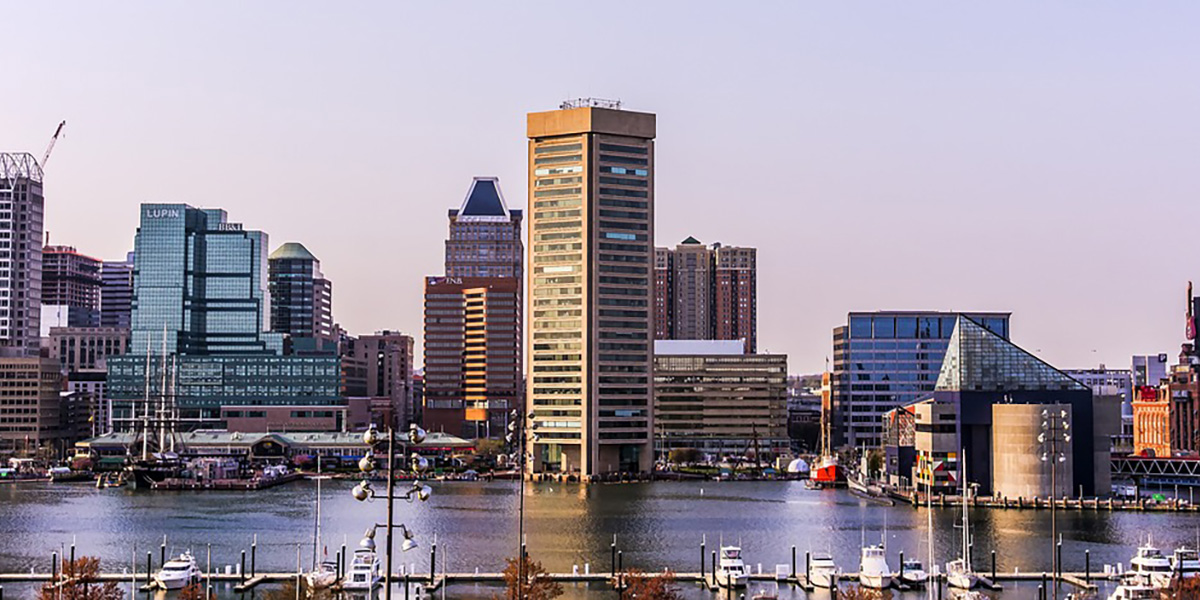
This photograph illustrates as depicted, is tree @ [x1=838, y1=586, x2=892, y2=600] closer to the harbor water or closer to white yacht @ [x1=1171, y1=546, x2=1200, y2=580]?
the harbor water

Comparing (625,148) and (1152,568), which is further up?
(625,148)

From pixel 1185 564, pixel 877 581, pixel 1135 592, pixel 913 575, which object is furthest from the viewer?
pixel 1185 564

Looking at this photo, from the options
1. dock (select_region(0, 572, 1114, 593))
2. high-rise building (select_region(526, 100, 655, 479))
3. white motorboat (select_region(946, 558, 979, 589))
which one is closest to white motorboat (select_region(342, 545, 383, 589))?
dock (select_region(0, 572, 1114, 593))

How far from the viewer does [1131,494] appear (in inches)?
6024

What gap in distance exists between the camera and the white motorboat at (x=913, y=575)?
82250 millimetres

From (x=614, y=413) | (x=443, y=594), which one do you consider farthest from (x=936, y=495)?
(x=443, y=594)

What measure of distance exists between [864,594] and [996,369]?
85308mm

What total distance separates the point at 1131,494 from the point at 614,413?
215 ft

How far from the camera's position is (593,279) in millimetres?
196375

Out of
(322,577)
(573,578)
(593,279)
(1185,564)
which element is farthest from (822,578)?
(593,279)

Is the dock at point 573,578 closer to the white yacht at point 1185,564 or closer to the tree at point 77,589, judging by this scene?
the white yacht at point 1185,564

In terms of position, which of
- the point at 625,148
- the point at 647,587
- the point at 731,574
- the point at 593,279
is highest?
the point at 625,148

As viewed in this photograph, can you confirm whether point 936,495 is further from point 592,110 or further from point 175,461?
point 175,461

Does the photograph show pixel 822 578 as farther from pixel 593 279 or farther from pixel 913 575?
pixel 593 279
